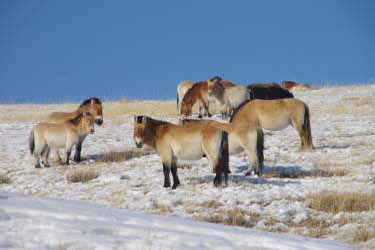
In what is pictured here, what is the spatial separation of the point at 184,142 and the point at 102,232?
7179 millimetres

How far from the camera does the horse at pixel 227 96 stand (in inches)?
1127

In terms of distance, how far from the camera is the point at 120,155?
19.5 m

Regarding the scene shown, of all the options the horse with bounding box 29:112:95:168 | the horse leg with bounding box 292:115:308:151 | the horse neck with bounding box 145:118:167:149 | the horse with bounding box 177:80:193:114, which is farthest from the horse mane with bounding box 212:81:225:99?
the horse neck with bounding box 145:118:167:149

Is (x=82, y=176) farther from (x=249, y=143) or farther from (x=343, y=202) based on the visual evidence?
(x=343, y=202)

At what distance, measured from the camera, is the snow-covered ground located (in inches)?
471

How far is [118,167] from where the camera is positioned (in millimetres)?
17719

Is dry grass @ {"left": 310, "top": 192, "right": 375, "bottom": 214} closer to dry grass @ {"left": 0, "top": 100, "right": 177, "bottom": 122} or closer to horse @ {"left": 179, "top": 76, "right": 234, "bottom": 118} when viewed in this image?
horse @ {"left": 179, "top": 76, "right": 234, "bottom": 118}

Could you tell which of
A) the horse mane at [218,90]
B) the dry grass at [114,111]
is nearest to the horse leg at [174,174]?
the horse mane at [218,90]

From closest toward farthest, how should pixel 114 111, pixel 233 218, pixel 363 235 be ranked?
pixel 363 235, pixel 233 218, pixel 114 111

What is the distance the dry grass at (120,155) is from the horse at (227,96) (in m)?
8.34

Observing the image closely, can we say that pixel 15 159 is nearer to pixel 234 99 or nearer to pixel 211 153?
pixel 211 153

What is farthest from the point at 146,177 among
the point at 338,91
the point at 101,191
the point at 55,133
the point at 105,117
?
the point at 338,91

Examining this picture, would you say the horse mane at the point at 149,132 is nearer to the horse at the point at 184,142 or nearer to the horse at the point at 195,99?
the horse at the point at 184,142

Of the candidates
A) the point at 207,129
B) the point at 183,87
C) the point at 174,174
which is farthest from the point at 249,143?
the point at 183,87
